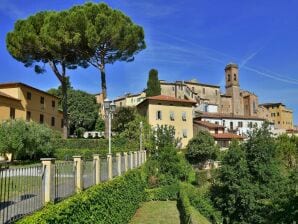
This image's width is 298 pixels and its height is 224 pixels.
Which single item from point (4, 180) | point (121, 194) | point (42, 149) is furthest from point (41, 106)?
point (4, 180)

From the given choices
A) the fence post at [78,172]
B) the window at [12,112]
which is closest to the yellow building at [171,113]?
the window at [12,112]

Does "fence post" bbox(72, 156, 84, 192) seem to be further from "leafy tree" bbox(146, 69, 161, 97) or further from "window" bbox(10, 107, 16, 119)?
"leafy tree" bbox(146, 69, 161, 97)

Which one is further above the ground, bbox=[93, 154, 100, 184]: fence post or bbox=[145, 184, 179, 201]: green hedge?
bbox=[93, 154, 100, 184]: fence post

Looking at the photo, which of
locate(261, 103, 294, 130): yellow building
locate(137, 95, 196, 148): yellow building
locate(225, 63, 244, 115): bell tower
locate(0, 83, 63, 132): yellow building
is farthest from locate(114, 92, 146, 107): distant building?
locate(261, 103, 294, 130): yellow building

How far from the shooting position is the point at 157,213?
71.0 ft

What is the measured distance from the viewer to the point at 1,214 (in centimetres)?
677

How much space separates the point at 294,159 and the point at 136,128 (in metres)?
27.5

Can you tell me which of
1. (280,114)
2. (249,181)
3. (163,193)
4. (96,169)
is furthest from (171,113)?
(280,114)

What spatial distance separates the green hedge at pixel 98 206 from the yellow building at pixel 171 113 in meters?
35.5

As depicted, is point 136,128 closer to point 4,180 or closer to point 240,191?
point 240,191

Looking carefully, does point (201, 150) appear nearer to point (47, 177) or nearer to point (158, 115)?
point (158, 115)

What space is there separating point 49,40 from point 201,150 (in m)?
22.1

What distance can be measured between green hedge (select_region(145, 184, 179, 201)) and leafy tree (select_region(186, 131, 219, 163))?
18.7m

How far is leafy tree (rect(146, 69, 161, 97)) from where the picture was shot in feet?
233
